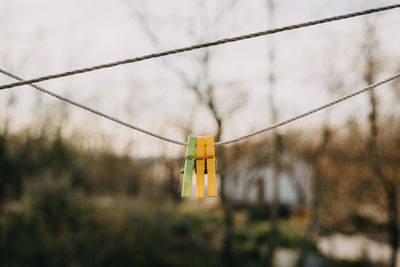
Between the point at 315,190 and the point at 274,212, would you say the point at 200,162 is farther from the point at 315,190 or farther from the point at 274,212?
the point at 315,190

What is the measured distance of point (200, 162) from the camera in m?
1.82

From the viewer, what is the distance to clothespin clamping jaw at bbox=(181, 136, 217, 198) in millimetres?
1769

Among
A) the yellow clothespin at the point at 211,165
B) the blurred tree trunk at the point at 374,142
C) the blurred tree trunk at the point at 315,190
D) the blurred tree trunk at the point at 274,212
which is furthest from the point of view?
the blurred tree trunk at the point at 315,190

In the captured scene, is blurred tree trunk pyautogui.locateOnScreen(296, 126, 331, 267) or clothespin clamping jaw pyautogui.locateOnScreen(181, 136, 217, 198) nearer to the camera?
clothespin clamping jaw pyautogui.locateOnScreen(181, 136, 217, 198)

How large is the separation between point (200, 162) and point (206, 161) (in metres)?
0.04

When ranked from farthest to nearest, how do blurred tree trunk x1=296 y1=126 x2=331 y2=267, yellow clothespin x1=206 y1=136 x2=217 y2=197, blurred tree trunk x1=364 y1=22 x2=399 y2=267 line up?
blurred tree trunk x1=296 y1=126 x2=331 y2=267 < blurred tree trunk x1=364 y1=22 x2=399 y2=267 < yellow clothespin x1=206 y1=136 x2=217 y2=197

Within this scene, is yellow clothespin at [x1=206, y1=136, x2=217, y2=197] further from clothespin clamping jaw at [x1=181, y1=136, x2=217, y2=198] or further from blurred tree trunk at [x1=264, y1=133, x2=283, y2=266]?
blurred tree trunk at [x1=264, y1=133, x2=283, y2=266]

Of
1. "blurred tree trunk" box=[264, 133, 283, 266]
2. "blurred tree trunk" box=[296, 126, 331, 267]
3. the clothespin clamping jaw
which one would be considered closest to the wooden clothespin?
the clothespin clamping jaw

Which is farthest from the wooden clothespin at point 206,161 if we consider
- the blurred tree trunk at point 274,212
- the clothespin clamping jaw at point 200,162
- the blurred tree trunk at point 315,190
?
the blurred tree trunk at point 315,190

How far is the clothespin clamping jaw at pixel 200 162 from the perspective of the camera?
1769mm

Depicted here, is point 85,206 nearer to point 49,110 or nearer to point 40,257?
point 40,257

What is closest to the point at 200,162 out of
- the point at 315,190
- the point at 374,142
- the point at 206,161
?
the point at 206,161

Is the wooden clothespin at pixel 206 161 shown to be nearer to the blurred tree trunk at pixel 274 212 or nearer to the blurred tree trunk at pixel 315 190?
the blurred tree trunk at pixel 274 212

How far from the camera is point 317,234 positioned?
546 inches
